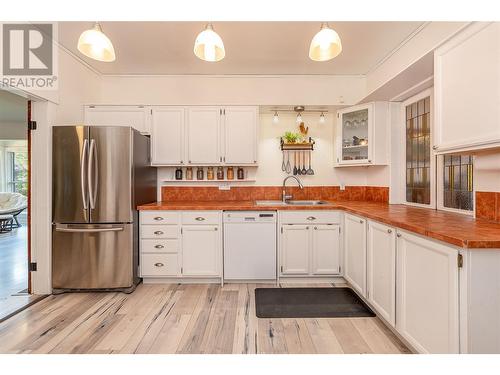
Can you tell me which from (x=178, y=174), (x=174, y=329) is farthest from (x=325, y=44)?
(x=178, y=174)

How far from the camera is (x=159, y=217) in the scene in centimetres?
312

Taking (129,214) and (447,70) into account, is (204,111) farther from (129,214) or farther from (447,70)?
(447,70)

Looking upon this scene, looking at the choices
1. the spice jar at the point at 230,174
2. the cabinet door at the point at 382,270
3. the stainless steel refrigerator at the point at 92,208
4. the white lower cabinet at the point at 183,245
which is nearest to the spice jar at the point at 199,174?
the spice jar at the point at 230,174

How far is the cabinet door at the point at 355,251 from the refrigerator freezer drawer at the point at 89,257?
2.36 m

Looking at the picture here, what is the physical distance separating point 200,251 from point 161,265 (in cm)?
47

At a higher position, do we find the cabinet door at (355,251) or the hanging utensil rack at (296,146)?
the hanging utensil rack at (296,146)

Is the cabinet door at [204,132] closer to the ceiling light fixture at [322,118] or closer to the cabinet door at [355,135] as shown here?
the ceiling light fixture at [322,118]

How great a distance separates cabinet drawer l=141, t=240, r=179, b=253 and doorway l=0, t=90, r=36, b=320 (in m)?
1.17

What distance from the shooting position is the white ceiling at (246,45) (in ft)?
8.33

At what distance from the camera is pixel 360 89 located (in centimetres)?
363

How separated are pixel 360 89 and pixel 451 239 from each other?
272 centimetres

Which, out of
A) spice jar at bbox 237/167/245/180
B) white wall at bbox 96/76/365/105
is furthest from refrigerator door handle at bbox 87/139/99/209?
spice jar at bbox 237/167/245/180

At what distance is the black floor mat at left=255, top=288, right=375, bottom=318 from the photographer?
2.47 m
